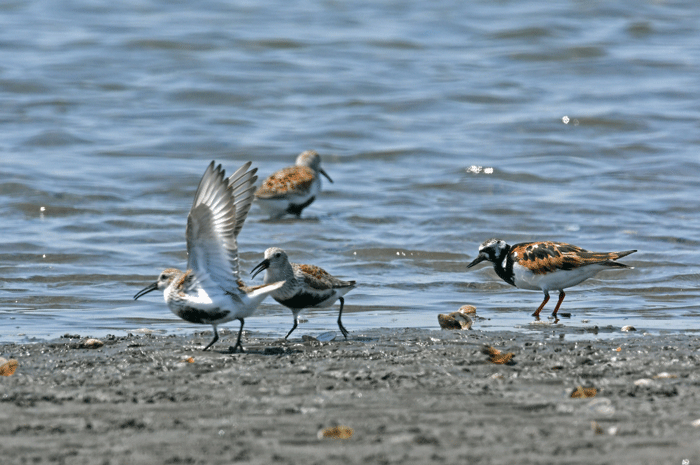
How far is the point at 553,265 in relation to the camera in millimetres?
8836

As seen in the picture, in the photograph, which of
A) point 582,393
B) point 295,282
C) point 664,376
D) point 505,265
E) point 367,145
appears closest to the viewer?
point 582,393

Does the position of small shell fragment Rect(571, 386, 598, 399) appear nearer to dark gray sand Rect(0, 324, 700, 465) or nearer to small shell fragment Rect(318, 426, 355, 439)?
dark gray sand Rect(0, 324, 700, 465)

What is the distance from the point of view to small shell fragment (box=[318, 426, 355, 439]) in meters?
4.45

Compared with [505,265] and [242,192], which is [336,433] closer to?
[242,192]

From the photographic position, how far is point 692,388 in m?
5.32

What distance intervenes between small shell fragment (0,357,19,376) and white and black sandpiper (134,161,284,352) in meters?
1.19

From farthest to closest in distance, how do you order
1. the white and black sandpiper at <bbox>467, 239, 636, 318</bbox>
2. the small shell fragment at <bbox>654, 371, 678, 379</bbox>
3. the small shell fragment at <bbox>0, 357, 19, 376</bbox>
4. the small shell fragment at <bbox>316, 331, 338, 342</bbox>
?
the white and black sandpiper at <bbox>467, 239, 636, 318</bbox>, the small shell fragment at <bbox>316, 331, 338, 342</bbox>, the small shell fragment at <bbox>0, 357, 19, 376</bbox>, the small shell fragment at <bbox>654, 371, 678, 379</bbox>

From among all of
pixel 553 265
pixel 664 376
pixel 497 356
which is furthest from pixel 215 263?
pixel 553 265

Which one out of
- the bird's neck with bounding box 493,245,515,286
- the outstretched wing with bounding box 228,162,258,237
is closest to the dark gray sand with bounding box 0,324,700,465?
the outstretched wing with bounding box 228,162,258,237

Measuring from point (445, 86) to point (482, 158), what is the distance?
17.5 ft

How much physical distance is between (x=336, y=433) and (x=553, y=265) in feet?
16.1

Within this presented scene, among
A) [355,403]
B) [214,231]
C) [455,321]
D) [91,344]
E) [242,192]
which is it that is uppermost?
[242,192]

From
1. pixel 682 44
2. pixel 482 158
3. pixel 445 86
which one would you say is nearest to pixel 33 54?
pixel 445 86

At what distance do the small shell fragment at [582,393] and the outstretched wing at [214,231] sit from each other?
2.61m
